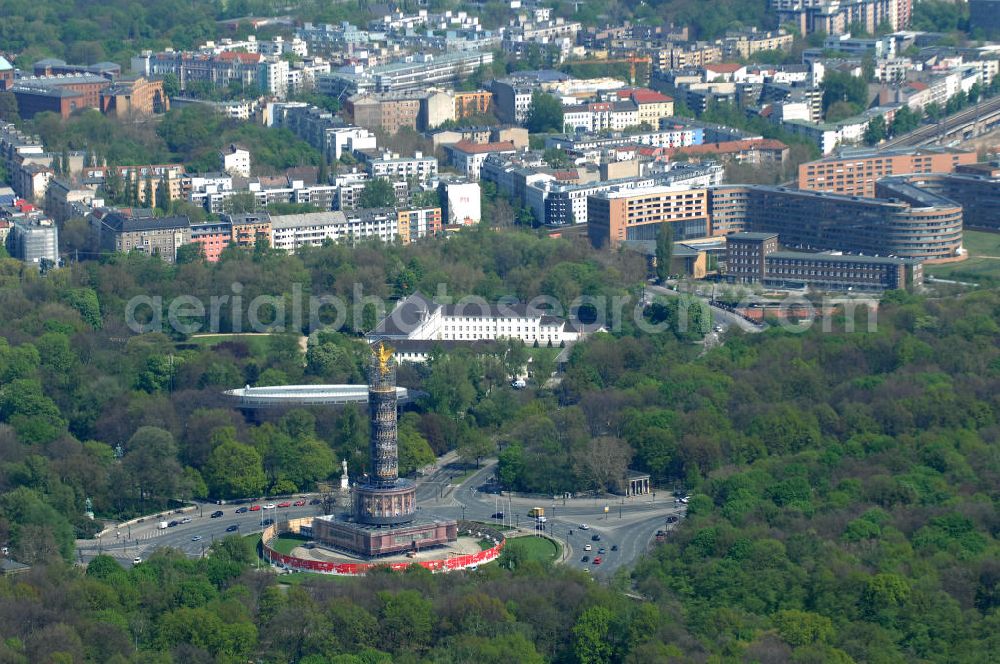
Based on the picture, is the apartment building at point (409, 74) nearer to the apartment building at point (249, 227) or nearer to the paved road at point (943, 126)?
the paved road at point (943, 126)

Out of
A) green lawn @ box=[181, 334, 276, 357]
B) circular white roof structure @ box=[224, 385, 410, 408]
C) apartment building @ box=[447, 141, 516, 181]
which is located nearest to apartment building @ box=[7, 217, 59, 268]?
green lawn @ box=[181, 334, 276, 357]

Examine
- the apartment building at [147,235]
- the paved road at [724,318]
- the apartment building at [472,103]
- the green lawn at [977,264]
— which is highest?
the apartment building at [472,103]

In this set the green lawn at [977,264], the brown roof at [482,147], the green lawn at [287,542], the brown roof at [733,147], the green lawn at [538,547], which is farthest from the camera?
the brown roof at [733,147]

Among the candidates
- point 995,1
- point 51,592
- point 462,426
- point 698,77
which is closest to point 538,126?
point 698,77

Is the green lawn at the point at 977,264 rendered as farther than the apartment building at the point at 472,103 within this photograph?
No

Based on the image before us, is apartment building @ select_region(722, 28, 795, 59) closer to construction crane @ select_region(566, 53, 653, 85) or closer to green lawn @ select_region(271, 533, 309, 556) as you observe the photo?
construction crane @ select_region(566, 53, 653, 85)

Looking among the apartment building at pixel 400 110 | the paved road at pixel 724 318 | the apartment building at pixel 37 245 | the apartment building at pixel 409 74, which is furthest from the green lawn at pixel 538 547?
the apartment building at pixel 409 74

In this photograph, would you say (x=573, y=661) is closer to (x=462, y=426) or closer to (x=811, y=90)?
(x=462, y=426)
